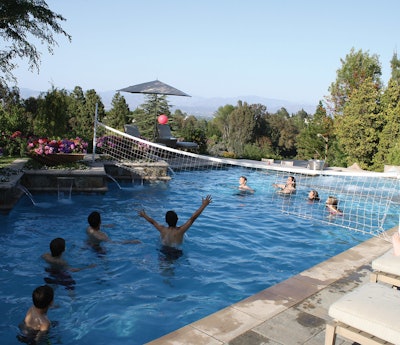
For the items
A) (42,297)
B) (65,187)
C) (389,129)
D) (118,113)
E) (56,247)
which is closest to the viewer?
(42,297)

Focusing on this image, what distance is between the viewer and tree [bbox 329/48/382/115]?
94.3 ft

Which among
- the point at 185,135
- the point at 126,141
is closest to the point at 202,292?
the point at 126,141

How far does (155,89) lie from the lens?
19.8 m

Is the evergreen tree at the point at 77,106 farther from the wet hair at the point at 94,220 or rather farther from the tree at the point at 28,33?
the wet hair at the point at 94,220

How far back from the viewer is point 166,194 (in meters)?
13.1

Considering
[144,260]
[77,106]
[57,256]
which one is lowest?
[144,260]

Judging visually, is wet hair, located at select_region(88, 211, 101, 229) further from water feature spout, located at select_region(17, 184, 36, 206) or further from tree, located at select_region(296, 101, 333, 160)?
tree, located at select_region(296, 101, 333, 160)

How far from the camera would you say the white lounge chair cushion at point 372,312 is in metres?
3.27

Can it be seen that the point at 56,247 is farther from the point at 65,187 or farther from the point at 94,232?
the point at 65,187

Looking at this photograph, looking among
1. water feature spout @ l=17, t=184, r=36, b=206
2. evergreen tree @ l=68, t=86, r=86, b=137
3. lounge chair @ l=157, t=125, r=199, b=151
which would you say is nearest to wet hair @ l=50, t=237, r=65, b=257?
water feature spout @ l=17, t=184, r=36, b=206

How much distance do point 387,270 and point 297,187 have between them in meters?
11.5

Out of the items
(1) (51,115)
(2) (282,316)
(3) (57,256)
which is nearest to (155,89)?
(1) (51,115)

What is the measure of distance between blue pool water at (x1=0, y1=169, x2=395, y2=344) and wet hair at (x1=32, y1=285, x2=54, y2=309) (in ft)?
1.50

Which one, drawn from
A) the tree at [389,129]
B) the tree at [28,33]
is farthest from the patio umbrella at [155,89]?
the tree at [389,129]
